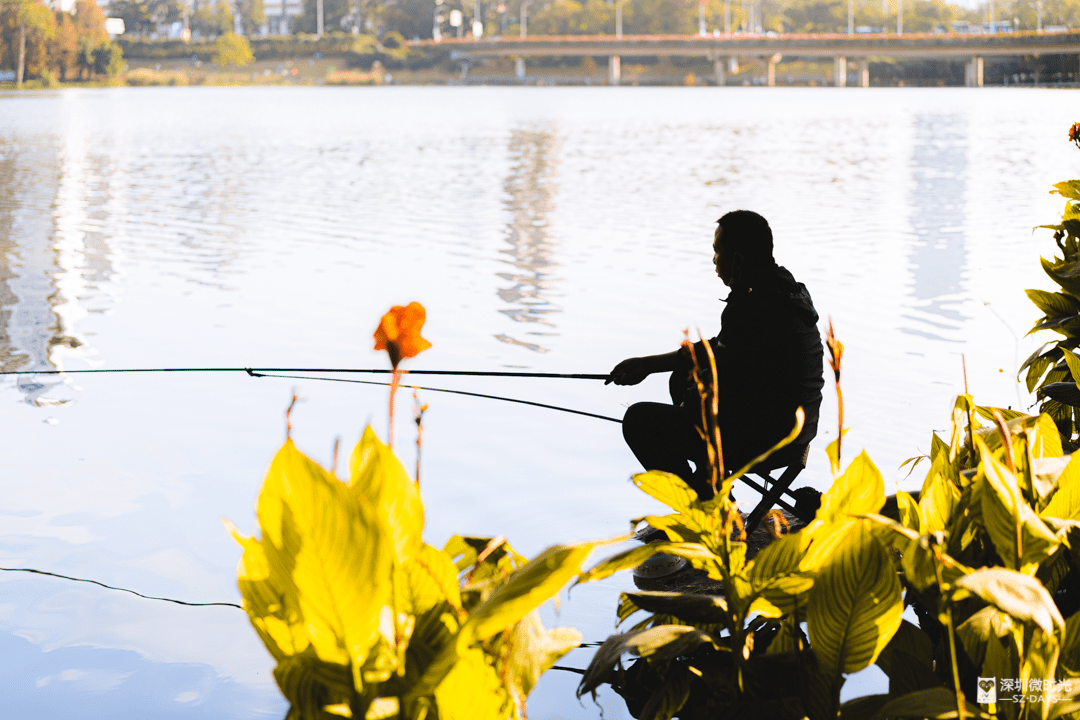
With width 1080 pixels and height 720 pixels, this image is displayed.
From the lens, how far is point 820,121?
38.5 meters

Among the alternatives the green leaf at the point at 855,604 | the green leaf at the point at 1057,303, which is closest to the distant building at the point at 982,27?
the green leaf at the point at 1057,303

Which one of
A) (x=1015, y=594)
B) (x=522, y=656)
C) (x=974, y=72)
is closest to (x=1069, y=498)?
(x=1015, y=594)

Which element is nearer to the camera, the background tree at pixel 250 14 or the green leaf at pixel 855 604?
the green leaf at pixel 855 604

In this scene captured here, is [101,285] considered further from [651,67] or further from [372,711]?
[651,67]

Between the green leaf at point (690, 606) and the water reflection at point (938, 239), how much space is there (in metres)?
5.13

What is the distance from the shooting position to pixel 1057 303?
9.78 ft

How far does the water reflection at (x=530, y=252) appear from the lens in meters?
7.30

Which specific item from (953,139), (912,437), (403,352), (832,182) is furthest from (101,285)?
(953,139)

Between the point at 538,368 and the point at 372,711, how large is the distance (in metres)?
4.68

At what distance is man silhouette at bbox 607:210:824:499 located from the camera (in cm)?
279

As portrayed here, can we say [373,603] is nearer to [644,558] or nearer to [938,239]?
[644,558]

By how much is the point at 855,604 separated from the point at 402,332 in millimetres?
724

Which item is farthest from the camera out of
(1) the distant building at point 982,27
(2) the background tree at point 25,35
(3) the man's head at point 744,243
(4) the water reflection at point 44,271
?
(1) the distant building at point 982,27

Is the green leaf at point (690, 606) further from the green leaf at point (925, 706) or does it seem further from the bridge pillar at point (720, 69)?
the bridge pillar at point (720, 69)
